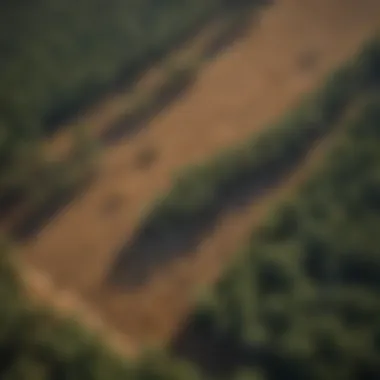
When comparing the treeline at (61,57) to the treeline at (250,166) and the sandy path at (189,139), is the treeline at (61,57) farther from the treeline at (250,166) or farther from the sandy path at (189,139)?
the treeline at (250,166)

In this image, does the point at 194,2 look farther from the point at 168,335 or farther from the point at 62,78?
the point at 168,335

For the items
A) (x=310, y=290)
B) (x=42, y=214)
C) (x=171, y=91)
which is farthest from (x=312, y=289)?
(x=171, y=91)

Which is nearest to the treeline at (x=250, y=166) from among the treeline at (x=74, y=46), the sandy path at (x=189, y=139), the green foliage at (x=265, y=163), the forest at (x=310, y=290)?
the green foliage at (x=265, y=163)

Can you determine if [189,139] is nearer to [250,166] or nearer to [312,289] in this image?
[250,166]

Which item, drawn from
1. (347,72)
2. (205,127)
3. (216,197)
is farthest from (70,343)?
(347,72)

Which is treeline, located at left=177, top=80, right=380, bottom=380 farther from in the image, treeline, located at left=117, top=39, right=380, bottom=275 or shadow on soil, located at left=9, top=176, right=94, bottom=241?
shadow on soil, located at left=9, top=176, right=94, bottom=241

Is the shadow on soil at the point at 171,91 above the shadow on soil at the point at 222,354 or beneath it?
above
